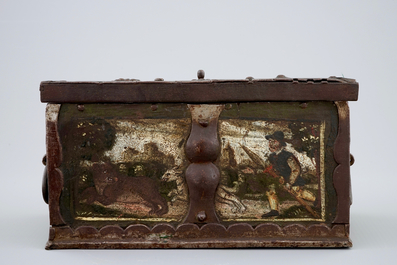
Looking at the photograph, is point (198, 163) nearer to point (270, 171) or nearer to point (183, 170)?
point (183, 170)

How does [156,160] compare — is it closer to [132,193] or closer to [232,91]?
[132,193]

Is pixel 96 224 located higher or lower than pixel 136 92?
lower

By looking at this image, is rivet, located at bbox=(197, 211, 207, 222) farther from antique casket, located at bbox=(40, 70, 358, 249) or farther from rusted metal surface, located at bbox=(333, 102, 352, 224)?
rusted metal surface, located at bbox=(333, 102, 352, 224)

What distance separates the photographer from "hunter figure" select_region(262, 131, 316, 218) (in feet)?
11.8

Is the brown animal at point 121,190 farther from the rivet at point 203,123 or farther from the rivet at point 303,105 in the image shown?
the rivet at point 303,105

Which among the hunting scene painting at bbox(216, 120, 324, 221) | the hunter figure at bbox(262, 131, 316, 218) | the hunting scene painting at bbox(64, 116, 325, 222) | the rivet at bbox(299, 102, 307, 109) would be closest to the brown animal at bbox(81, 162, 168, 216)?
the hunting scene painting at bbox(64, 116, 325, 222)

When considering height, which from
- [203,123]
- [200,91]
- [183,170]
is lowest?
[183,170]

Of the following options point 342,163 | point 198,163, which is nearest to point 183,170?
point 198,163

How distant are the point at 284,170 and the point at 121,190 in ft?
2.75

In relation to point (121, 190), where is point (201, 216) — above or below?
below

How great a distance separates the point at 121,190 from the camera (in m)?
3.62

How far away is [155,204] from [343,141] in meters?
1.01
